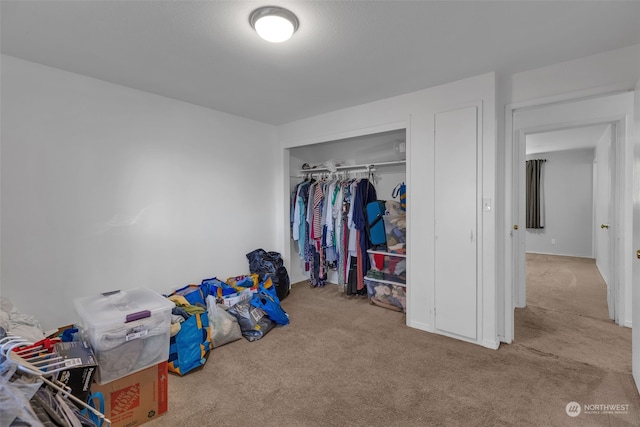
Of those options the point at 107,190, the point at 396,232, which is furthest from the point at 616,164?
the point at 107,190

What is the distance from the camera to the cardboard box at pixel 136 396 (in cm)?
170

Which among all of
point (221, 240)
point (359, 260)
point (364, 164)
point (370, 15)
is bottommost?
point (359, 260)

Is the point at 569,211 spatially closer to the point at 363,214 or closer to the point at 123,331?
the point at 363,214

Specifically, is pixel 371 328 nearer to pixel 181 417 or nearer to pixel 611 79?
pixel 181 417

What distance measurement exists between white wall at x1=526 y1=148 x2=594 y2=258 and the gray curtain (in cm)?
A: 12

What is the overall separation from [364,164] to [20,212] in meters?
3.64

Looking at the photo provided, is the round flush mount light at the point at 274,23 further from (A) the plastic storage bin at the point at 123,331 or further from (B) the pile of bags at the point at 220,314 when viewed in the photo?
(B) the pile of bags at the point at 220,314

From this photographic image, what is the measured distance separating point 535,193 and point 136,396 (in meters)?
8.42

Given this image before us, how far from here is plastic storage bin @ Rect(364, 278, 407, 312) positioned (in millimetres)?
3527

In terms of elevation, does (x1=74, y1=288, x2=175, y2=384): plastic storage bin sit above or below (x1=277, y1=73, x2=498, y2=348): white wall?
below

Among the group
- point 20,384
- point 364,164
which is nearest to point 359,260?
point 364,164

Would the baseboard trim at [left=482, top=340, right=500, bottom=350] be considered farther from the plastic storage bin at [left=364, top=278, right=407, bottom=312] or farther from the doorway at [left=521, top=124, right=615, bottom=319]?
the doorway at [left=521, top=124, right=615, bottom=319]

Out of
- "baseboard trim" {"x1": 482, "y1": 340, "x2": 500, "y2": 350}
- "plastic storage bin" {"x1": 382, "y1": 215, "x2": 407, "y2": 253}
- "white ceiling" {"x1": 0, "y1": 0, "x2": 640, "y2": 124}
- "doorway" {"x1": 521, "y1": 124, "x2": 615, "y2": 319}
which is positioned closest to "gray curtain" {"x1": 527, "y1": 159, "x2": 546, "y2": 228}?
"doorway" {"x1": 521, "y1": 124, "x2": 615, "y2": 319}

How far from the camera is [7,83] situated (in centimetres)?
230
